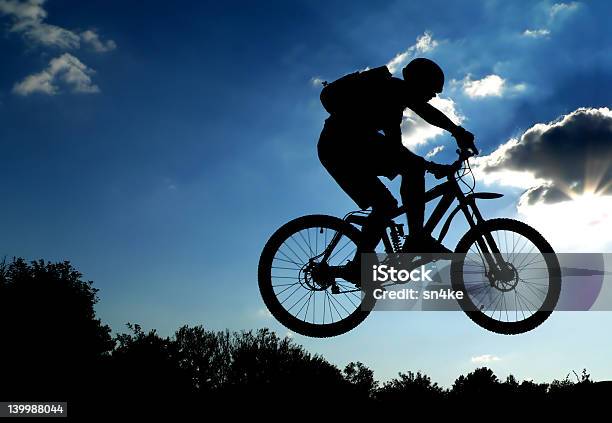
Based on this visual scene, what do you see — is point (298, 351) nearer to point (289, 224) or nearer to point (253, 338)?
point (253, 338)

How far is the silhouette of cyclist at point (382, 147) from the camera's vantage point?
6195 millimetres

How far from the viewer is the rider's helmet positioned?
6.24m

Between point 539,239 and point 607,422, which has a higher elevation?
point 539,239

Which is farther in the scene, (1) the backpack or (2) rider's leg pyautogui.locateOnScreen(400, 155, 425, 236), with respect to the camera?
(2) rider's leg pyautogui.locateOnScreen(400, 155, 425, 236)

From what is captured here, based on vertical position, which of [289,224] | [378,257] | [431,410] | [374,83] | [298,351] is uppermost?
[298,351]

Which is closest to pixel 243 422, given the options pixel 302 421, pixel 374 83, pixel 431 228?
pixel 302 421

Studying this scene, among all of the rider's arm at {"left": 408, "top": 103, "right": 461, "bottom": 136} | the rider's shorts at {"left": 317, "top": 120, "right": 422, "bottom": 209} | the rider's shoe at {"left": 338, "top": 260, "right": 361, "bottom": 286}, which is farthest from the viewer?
the rider's shoe at {"left": 338, "top": 260, "right": 361, "bottom": 286}

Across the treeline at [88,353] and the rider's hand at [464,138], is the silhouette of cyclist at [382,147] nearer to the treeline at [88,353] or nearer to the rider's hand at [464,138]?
the rider's hand at [464,138]

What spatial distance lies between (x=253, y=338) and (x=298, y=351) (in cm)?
642

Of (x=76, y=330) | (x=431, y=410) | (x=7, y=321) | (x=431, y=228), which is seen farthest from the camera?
(x=76, y=330)

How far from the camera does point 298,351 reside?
58.5 m

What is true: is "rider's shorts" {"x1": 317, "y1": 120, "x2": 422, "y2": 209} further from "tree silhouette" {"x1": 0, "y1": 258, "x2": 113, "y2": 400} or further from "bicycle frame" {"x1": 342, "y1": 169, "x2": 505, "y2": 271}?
"tree silhouette" {"x1": 0, "y1": 258, "x2": 113, "y2": 400}

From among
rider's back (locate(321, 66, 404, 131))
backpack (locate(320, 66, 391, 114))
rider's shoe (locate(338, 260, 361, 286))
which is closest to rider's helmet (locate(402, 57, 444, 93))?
rider's back (locate(321, 66, 404, 131))

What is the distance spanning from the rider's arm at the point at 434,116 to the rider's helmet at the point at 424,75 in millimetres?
219
